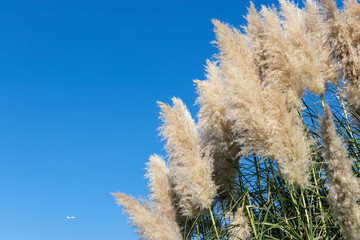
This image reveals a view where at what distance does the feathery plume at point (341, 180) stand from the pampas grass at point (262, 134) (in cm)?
55

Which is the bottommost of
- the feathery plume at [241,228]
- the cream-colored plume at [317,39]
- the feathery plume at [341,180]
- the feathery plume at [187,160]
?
the feathery plume at [341,180]

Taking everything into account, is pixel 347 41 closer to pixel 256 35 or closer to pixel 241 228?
pixel 256 35

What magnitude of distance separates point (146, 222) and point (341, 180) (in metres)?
2.03

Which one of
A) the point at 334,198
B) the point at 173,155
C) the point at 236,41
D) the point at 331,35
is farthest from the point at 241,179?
the point at 334,198

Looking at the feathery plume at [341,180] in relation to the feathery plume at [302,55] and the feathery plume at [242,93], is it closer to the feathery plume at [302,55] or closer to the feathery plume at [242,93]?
the feathery plume at [242,93]

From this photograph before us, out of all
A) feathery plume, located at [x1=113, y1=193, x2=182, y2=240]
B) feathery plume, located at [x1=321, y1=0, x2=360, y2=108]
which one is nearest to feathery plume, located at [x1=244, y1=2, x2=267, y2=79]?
feathery plume, located at [x1=321, y1=0, x2=360, y2=108]

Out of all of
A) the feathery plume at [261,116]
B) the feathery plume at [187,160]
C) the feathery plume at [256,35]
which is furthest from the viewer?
the feathery plume at [256,35]

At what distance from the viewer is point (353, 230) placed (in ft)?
6.56

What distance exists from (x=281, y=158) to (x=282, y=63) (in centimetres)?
96

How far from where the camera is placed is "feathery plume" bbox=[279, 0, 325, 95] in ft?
11.8

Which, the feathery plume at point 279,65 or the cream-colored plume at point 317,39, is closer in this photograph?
the feathery plume at point 279,65

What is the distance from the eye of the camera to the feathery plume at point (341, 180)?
196cm

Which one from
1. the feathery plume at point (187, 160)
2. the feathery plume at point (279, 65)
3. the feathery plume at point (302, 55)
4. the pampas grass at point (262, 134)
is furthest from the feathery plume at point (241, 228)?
the feathery plume at point (302, 55)

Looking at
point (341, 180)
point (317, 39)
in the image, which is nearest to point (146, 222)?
point (341, 180)
